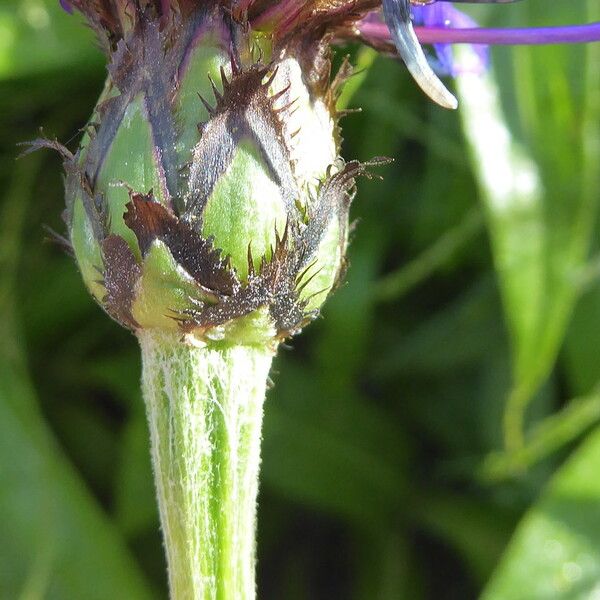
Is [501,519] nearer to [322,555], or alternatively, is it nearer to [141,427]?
[322,555]

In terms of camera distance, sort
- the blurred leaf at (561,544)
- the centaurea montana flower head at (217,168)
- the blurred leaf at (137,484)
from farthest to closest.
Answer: the blurred leaf at (137,484) → the blurred leaf at (561,544) → the centaurea montana flower head at (217,168)

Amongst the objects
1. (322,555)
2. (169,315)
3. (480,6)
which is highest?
(480,6)

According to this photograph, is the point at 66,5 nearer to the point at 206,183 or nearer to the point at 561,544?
the point at 206,183

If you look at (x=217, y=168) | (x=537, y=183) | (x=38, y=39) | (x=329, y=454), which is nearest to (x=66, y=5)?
(x=217, y=168)

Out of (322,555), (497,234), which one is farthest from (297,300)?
(322,555)

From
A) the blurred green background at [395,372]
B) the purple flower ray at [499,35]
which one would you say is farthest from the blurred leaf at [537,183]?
the purple flower ray at [499,35]

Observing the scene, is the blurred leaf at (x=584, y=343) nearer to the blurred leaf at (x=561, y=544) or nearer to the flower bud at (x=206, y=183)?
the blurred leaf at (x=561, y=544)
